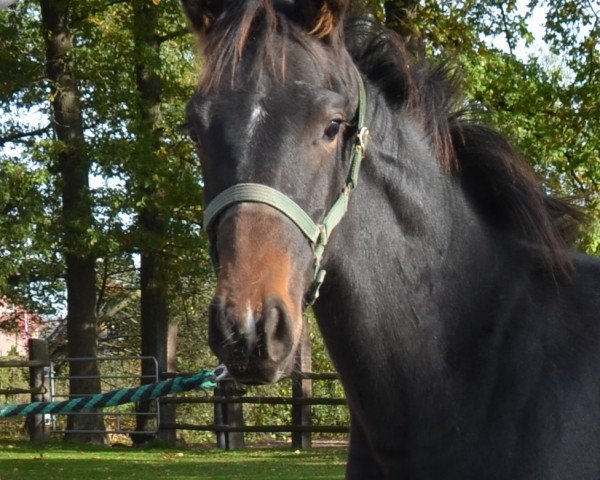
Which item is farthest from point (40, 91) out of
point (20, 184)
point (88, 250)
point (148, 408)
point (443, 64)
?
point (443, 64)

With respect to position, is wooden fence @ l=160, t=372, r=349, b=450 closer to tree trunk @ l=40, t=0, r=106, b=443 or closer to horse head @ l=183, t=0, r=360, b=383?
tree trunk @ l=40, t=0, r=106, b=443

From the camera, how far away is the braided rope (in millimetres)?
4949

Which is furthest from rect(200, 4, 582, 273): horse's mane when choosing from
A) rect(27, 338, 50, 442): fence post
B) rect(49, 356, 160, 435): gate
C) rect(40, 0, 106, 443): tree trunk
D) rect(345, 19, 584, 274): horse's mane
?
rect(27, 338, 50, 442): fence post

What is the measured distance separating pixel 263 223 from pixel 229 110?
1.26 ft

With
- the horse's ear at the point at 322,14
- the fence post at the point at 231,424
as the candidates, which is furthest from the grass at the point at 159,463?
the horse's ear at the point at 322,14

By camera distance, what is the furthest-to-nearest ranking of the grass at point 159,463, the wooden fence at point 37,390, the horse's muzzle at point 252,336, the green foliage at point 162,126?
the wooden fence at point 37,390 → the green foliage at point 162,126 → the grass at point 159,463 → the horse's muzzle at point 252,336

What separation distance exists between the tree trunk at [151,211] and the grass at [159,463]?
9.66 feet

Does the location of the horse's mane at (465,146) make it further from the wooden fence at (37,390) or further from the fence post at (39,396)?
the fence post at (39,396)

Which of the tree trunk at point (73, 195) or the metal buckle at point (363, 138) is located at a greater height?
the tree trunk at point (73, 195)

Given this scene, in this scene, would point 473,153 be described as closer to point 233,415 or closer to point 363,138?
point 363,138

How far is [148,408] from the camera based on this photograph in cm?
2198

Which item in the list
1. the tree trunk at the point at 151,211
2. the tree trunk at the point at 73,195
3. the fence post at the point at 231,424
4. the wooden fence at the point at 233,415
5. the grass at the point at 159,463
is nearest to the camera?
the grass at the point at 159,463

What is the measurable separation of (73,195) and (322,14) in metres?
18.3

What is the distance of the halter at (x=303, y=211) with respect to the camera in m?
2.97
